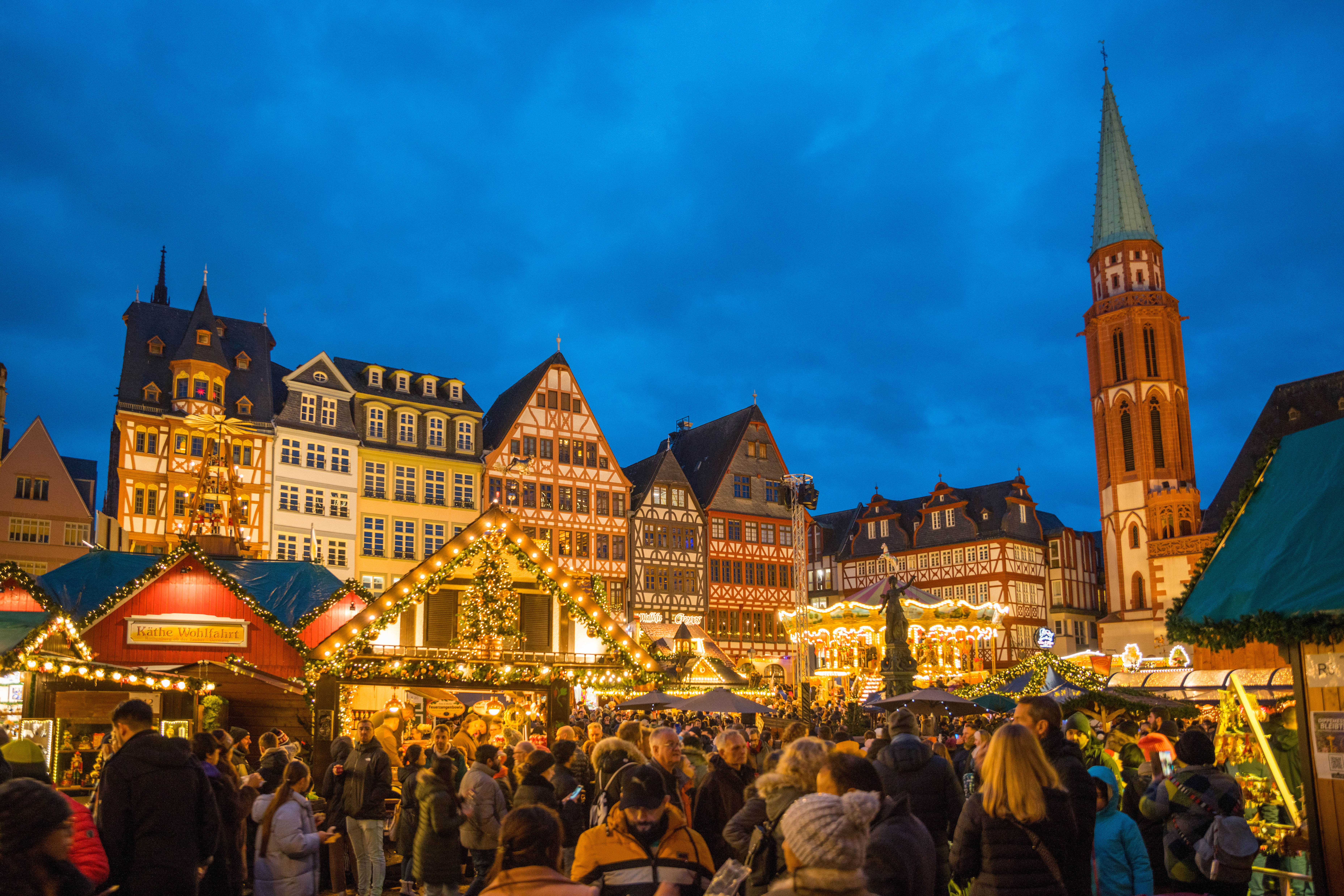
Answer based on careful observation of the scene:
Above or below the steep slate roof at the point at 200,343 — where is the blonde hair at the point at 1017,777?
below

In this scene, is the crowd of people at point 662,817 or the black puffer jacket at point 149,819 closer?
the crowd of people at point 662,817

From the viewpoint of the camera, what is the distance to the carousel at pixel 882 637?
1276 inches

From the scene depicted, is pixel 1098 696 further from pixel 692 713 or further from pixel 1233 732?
pixel 692 713

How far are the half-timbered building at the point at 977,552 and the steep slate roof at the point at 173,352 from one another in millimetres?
29522

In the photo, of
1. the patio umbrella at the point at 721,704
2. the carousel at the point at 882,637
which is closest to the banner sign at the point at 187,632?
the patio umbrella at the point at 721,704

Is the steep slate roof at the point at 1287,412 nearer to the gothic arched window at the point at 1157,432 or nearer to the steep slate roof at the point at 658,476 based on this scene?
the gothic arched window at the point at 1157,432

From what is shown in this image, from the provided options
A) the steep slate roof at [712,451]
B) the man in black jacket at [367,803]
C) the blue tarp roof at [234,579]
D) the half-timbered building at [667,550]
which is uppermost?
the steep slate roof at [712,451]

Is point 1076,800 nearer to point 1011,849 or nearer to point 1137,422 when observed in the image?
point 1011,849

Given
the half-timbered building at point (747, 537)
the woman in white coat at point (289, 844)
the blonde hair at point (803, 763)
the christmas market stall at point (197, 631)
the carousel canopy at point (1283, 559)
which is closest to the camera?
the blonde hair at point (803, 763)

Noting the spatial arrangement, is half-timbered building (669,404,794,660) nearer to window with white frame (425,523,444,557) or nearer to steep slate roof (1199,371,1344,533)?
window with white frame (425,523,444,557)

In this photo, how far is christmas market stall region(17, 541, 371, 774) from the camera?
53.3ft

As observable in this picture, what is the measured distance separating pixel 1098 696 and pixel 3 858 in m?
16.2

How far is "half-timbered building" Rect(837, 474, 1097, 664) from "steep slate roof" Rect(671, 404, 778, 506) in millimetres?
10932

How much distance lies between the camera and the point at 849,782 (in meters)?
4.28
